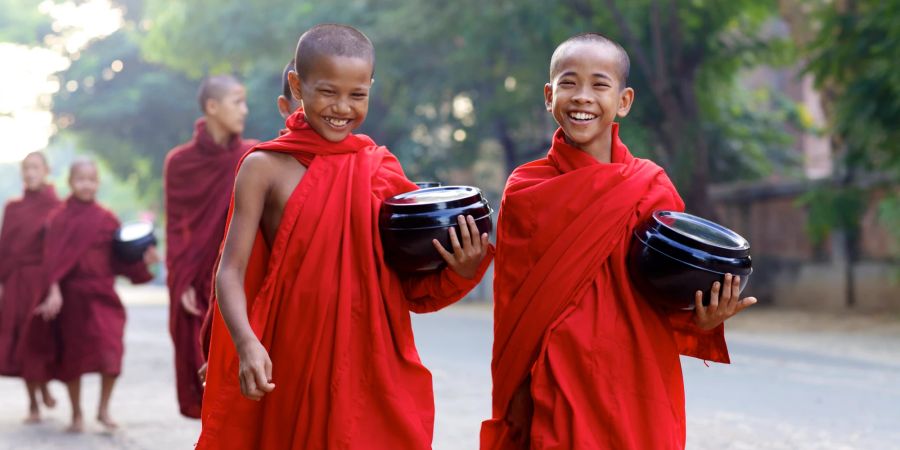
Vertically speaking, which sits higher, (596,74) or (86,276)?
(596,74)

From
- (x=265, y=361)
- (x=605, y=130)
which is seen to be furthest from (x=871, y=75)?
(x=265, y=361)

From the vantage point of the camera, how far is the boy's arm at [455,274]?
3350 millimetres

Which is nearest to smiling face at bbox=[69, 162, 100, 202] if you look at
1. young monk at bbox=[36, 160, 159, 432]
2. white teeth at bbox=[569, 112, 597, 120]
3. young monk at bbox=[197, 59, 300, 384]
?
young monk at bbox=[36, 160, 159, 432]

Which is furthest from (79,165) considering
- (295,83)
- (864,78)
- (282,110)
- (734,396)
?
(864,78)

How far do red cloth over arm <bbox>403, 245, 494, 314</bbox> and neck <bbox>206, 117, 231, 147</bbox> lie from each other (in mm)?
2967

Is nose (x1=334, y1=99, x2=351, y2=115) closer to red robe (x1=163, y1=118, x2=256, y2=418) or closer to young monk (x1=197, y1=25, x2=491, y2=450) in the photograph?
young monk (x1=197, y1=25, x2=491, y2=450)

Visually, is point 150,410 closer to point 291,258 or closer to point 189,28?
point 291,258

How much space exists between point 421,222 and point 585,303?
522 mm

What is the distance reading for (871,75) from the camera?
12875 mm

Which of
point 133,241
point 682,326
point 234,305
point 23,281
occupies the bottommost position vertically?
point 23,281

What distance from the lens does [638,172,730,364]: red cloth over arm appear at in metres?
3.54

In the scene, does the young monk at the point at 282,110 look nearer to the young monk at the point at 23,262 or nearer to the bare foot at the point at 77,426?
the bare foot at the point at 77,426

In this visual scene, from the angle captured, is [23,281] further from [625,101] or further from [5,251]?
[625,101]

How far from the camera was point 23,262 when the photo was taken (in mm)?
8594
